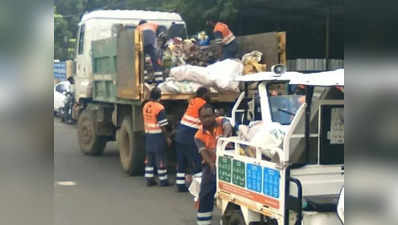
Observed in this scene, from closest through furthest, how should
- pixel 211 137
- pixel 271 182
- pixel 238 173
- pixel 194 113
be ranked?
pixel 271 182 → pixel 238 173 → pixel 211 137 → pixel 194 113

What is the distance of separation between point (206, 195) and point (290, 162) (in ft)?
4.72

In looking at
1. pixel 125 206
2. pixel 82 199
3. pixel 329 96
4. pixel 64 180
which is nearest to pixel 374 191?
pixel 329 96

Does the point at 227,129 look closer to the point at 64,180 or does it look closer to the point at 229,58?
the point at 229,58

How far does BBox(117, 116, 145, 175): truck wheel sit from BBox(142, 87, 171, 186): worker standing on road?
740mm

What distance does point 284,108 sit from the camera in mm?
6324

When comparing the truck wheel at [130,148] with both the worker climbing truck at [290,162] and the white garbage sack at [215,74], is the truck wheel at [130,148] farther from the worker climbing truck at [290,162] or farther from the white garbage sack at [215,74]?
the worker climbing truck at [290,162]

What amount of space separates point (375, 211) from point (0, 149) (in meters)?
1.33

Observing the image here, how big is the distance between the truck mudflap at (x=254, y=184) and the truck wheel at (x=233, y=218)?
72 millimetres

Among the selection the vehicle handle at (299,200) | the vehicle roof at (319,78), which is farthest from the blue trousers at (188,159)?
the vehicle handle at (299,200)

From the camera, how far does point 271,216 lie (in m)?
5.21

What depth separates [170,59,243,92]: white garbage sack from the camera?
965cm

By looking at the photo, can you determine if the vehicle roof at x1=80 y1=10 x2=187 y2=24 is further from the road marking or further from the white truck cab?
the road marking

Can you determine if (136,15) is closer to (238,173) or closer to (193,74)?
(193,74)

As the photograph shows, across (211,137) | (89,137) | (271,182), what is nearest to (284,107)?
(211,137)
